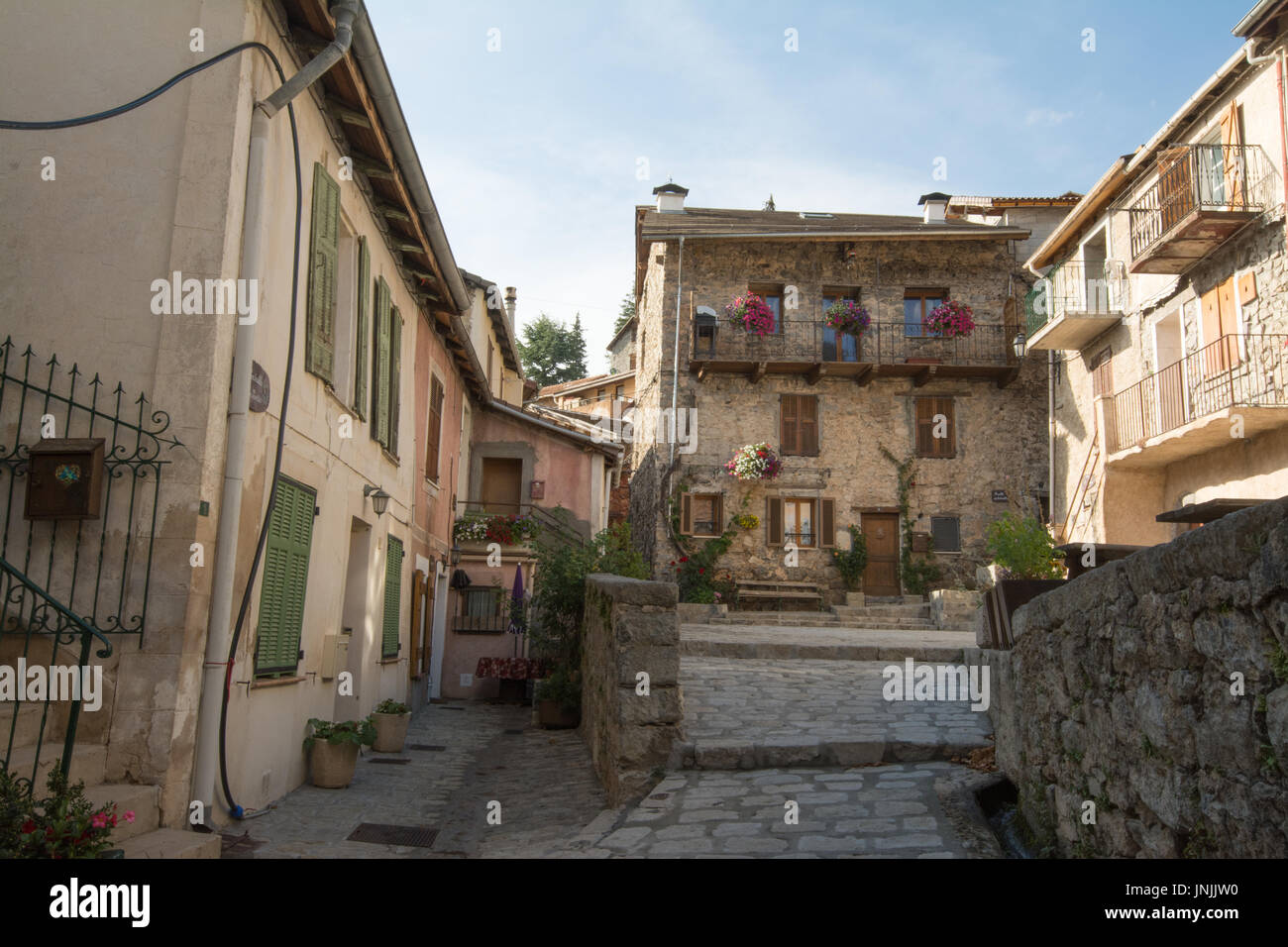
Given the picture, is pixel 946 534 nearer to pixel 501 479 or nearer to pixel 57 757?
pixel 501 479

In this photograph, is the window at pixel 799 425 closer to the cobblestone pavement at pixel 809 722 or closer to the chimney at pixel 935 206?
the chimney at pixel 935 206

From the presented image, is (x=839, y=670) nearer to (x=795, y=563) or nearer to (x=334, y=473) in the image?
(x=334, y=473)

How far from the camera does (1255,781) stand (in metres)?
2.43

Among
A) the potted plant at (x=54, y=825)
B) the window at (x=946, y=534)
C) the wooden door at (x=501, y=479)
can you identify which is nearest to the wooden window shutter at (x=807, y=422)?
the window at (x=946, y=534)

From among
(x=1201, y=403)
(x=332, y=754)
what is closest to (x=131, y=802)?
(x=332, y=754)

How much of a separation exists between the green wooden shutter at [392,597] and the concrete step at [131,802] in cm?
524

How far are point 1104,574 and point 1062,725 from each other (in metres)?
0.77

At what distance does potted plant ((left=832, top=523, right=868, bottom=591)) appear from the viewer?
2062cm

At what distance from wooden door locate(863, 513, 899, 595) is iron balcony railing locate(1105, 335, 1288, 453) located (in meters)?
5.36

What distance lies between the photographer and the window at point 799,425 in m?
21.5

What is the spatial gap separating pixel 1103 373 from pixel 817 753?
582 inches

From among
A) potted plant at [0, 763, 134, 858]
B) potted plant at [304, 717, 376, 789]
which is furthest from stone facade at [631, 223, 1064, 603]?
potted plant at [0, 763, 134, 858]

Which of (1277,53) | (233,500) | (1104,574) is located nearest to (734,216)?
(1277,53)

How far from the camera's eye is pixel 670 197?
24.4m
